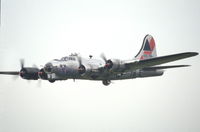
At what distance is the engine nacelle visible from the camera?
38487 mm

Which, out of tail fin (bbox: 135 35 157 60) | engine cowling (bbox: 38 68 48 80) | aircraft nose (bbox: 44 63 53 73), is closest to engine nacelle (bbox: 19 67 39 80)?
engine cowling (bbox: 38 68 48 80)

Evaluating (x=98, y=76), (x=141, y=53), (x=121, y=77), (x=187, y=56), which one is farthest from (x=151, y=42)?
(x=187, y=56)

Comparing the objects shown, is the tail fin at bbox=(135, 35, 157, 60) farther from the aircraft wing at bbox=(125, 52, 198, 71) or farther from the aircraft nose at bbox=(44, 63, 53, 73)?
the aircraft nose at bbox=(44, 63, 53, 73)

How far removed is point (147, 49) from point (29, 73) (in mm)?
17434

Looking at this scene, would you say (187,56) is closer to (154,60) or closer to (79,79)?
(154,60)

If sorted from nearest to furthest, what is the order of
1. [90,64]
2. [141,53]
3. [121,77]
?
1. [90,64]
2. [121,77]
3. [141,53]

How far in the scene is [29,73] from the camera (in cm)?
3847

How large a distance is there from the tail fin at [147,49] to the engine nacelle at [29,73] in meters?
14.9

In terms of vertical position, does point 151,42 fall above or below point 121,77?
above

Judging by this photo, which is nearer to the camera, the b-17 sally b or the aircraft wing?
the aircraft wing

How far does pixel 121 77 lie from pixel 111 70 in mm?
4853

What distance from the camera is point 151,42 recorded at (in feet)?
158

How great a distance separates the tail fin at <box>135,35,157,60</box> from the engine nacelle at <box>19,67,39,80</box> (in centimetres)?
1490

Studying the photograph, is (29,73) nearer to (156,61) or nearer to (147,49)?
(156,61)
